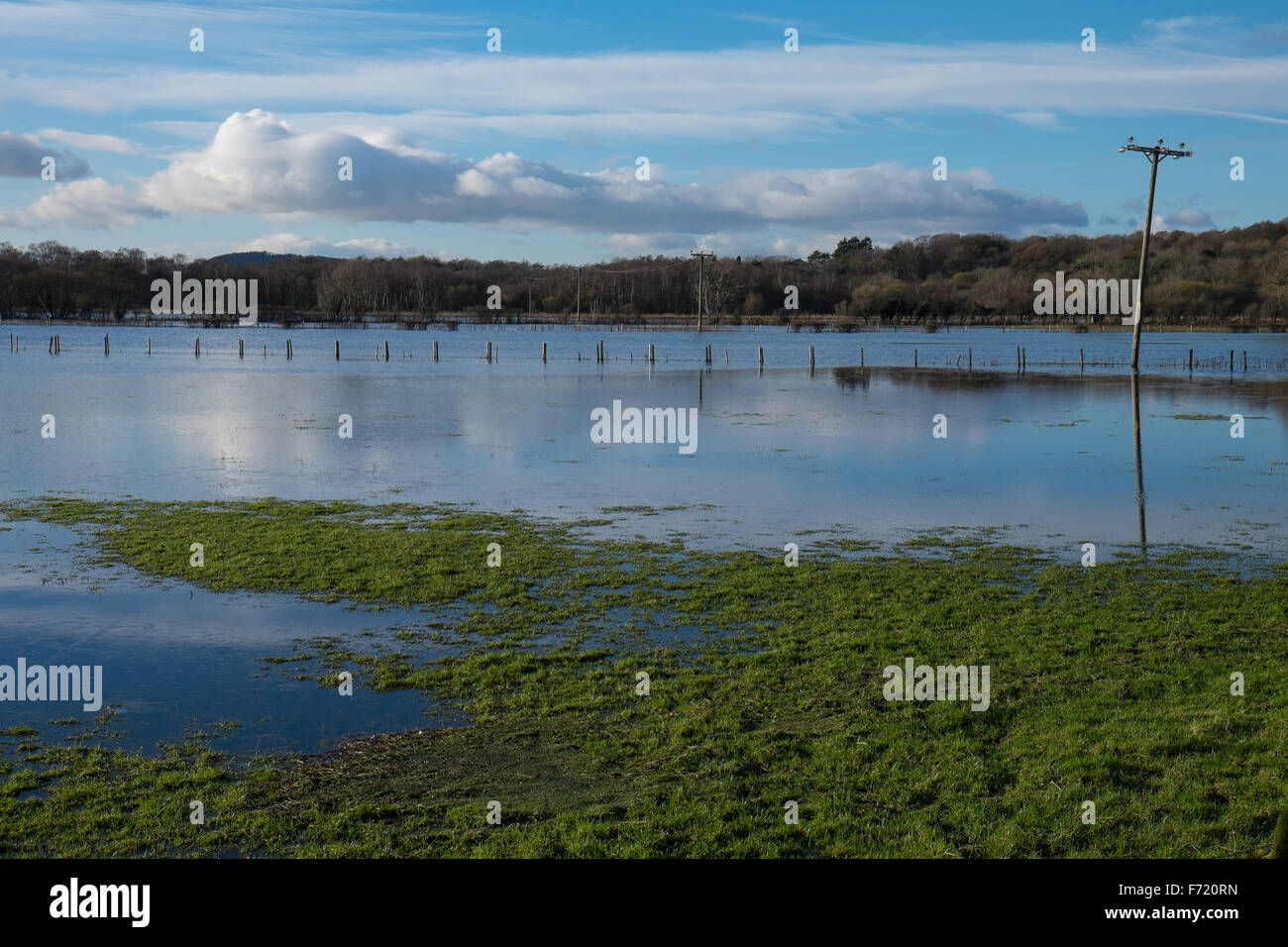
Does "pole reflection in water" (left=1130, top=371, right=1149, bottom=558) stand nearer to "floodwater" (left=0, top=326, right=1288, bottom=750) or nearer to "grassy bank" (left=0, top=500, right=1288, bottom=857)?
"floodwater" (left=0, top=326, right=1288, bottom=750)

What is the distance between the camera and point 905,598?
1202 cm

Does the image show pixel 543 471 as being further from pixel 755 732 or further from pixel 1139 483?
pixel 755 732

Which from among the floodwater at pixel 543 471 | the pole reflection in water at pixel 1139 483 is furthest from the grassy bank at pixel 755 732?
the pole reflection in water at pixel 1139 483

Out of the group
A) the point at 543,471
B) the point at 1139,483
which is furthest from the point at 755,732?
the point at 1139,483

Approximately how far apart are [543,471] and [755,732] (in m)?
15.3

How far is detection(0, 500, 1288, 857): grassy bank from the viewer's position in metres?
6.28

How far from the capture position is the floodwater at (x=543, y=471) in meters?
10.3

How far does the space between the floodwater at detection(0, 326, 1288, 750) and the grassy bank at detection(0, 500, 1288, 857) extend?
86 centimetres

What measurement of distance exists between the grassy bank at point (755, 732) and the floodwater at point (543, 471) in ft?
2.82

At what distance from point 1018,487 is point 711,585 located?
32.8 feet

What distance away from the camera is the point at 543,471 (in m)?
22.9
